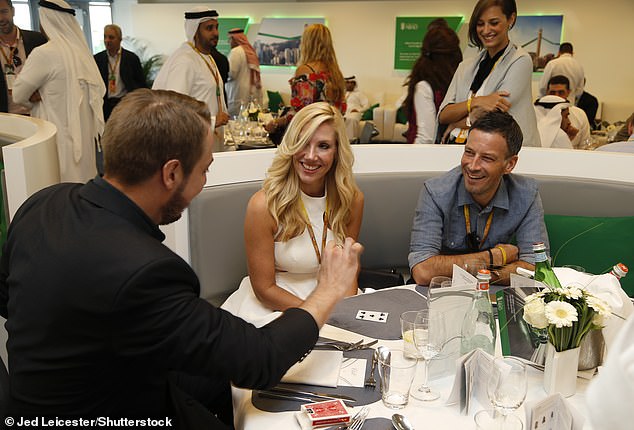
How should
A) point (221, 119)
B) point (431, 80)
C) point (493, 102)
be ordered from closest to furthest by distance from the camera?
point (493, 102), point (431, 80), point (221, 119)

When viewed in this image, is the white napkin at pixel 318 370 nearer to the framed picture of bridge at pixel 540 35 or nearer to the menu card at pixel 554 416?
the menu card at pixel 554 416

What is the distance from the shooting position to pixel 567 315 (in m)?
1.47

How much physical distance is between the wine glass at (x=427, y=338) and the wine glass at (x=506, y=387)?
0.49 ft

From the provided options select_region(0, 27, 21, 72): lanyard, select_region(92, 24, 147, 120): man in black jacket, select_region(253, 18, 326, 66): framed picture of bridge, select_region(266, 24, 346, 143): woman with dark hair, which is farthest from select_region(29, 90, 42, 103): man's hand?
select_region(253, 18, 326, 66): framed picture of bridge

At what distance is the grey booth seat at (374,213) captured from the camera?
271 cm

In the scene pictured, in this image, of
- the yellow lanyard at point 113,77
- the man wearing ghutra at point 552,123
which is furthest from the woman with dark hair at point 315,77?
the yellow lanyard at point 113,77

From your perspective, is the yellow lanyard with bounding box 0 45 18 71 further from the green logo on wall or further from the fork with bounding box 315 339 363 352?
the green logo on wall

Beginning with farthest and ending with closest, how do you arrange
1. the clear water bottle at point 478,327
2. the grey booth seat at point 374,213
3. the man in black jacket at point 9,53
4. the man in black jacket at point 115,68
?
the man in black jacket at point 115,68, the man in black jacket at point 9,53, the grey booth seat at point 374,213, the clear water bottle at point 478,327

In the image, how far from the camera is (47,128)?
3.67 m

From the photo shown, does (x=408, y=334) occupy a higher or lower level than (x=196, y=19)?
lower

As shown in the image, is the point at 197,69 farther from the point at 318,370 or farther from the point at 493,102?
the point at 318,370

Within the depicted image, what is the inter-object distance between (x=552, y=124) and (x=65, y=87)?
367 cm

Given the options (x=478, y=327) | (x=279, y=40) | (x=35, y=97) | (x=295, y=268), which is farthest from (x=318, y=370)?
(x=279, y=40)

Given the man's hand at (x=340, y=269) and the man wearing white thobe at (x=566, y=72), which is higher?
the man wearing white thobe at (x=566, y=72)
